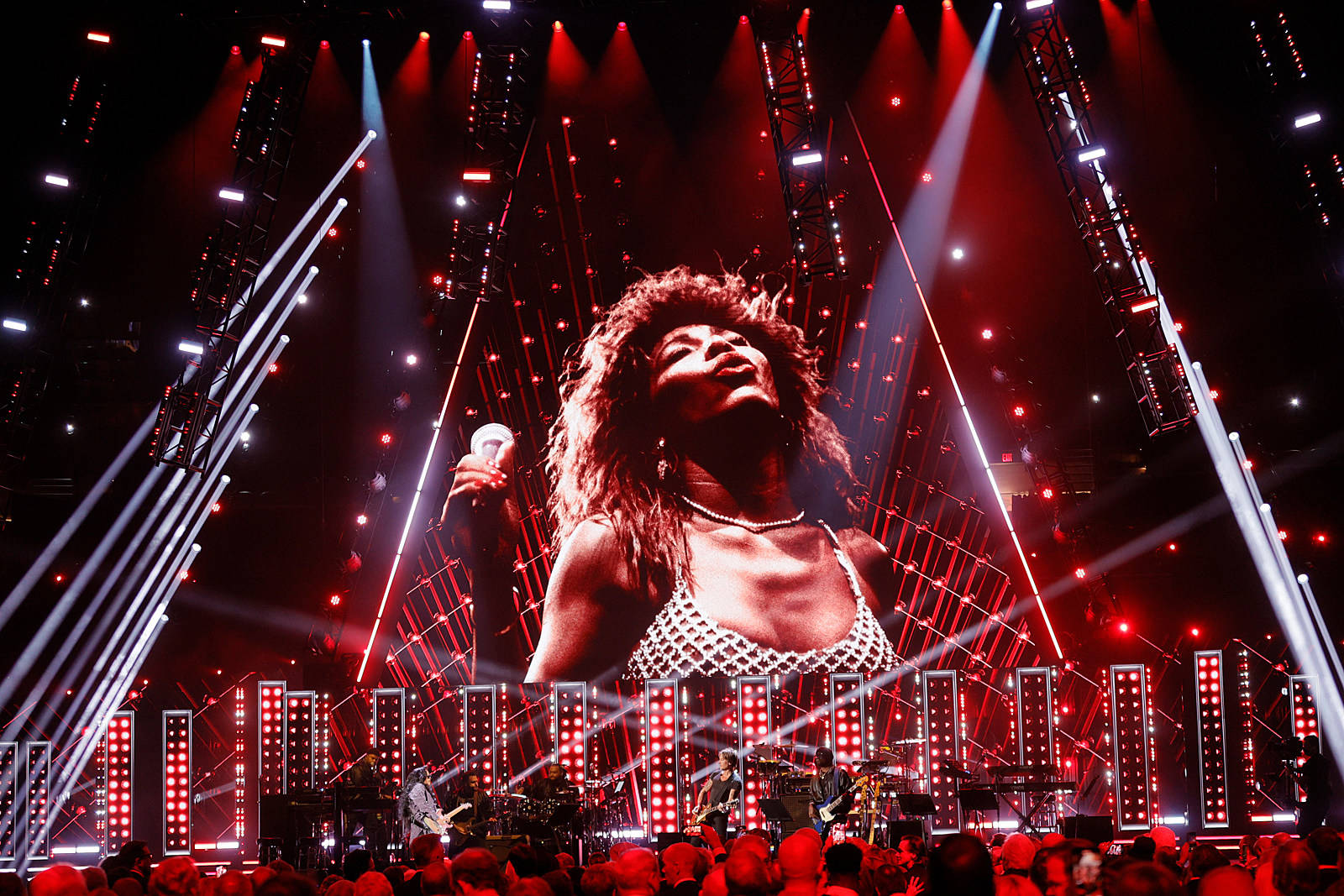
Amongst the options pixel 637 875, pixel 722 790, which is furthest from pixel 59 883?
pixel 722 790

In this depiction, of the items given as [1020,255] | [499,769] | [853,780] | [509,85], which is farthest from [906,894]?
[1020,255]

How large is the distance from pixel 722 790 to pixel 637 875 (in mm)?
8314

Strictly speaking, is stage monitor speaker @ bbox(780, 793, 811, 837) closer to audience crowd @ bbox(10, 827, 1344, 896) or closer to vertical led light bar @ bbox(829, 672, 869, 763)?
vertical led light bar @ bbox(829, 672, 869, 763)

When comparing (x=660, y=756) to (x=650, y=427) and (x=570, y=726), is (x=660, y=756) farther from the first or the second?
(x=650, y=427)

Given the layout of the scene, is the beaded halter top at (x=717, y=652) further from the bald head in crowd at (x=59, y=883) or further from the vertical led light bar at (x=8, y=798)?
the bald head in crowd at (x=59, y=883)

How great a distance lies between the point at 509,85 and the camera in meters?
14.1

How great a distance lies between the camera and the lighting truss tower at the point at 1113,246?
13266 millimetres

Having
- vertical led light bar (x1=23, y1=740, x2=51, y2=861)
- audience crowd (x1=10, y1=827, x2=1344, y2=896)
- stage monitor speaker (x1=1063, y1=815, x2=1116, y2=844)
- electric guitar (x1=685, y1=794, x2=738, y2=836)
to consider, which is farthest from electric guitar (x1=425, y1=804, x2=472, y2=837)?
audience crowd (x1=10, y1=827, x2=1344, y2=896)

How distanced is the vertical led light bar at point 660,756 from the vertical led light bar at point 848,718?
1787mm

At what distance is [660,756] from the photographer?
13.7 meters

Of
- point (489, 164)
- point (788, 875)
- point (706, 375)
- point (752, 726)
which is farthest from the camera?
point (706, 375)

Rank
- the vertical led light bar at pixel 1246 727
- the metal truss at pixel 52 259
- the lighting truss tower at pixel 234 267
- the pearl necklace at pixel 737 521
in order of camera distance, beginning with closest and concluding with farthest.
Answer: the lighting truss tower at pixel 234 267
the vertical led light bar at pixel 1246 727
the metal truss at pixel 52 259
the pearl necklace at pixel 737 521

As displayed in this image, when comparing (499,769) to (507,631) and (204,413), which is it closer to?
(507,631)

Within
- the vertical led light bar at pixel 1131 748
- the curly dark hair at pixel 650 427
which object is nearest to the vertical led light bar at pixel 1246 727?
the vertical led light bar at pixel 1131 748
